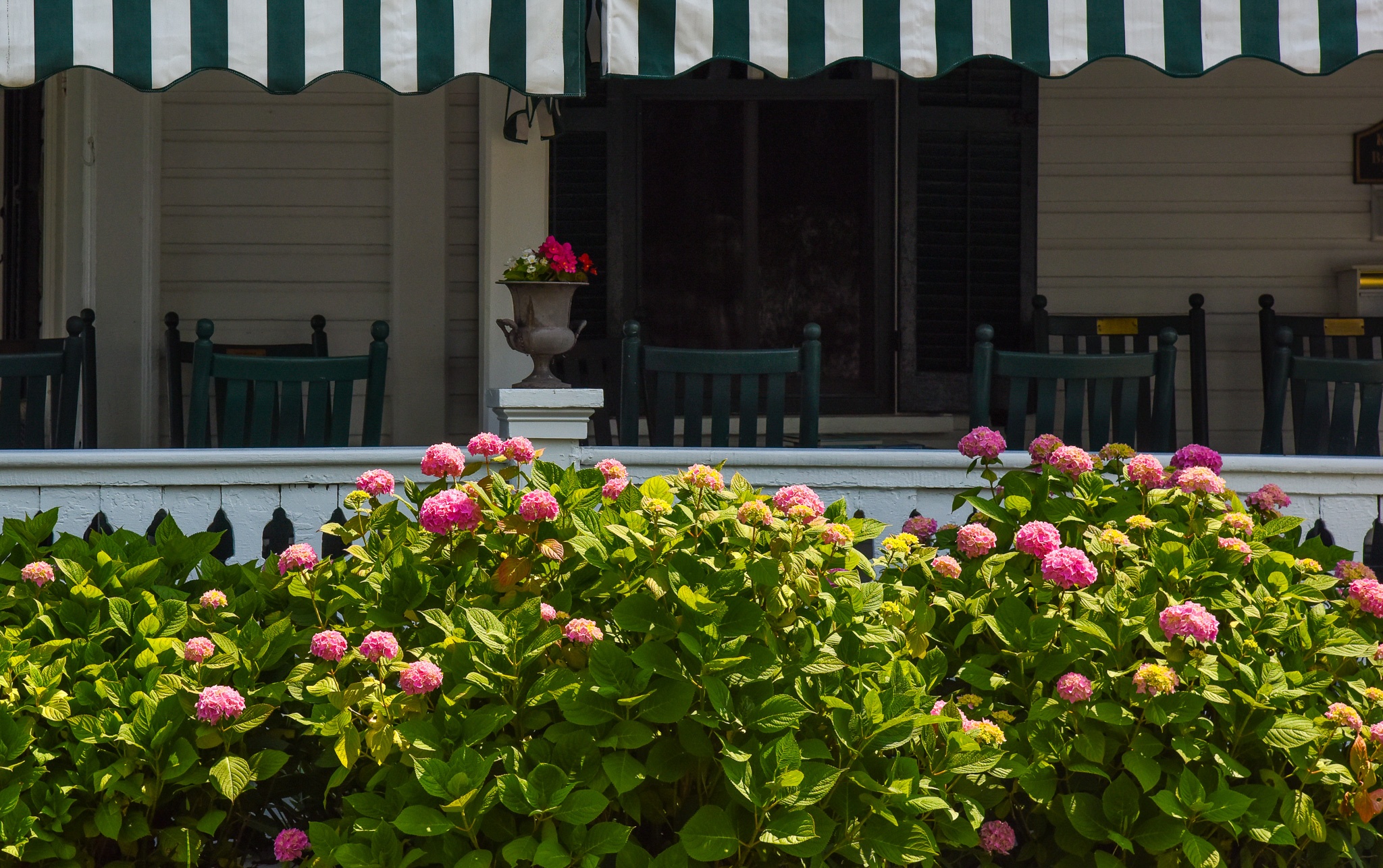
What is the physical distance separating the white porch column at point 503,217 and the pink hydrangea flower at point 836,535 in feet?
8.69

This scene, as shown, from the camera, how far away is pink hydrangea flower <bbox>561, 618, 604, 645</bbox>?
1.97 metres

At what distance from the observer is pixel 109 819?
200 centimetres

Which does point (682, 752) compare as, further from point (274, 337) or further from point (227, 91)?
point (227, 91)

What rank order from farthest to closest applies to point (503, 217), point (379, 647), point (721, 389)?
point (503, 217) → point (721, 389) → point (379, 647)

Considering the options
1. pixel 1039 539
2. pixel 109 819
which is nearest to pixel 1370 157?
pixel 1039 539

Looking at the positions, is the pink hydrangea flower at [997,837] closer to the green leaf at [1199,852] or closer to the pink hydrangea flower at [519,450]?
the green leaf at [1199,852]

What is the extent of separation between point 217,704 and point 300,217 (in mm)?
3867

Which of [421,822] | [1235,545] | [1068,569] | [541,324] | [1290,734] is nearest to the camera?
[421,822]

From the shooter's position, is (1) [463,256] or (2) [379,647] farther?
(1) [463,256]

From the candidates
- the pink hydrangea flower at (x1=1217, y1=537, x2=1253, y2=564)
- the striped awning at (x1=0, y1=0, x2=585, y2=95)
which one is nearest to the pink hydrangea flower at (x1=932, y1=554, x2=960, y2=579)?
the pink hydrangea flower at (x1=1217, y1=537, x2=1253, y2=564)

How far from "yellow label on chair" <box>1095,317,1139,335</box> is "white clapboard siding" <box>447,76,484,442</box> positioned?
256 cm

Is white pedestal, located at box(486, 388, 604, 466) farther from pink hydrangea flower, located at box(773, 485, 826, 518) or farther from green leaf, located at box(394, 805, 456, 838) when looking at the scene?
green leaf, located at box(394, 805, 456, 838)

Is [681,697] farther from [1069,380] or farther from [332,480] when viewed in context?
[1069,380]

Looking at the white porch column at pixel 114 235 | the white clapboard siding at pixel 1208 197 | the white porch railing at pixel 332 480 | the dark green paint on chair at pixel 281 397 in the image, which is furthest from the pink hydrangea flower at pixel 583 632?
the white clapboard siding at pixel 1208 197
